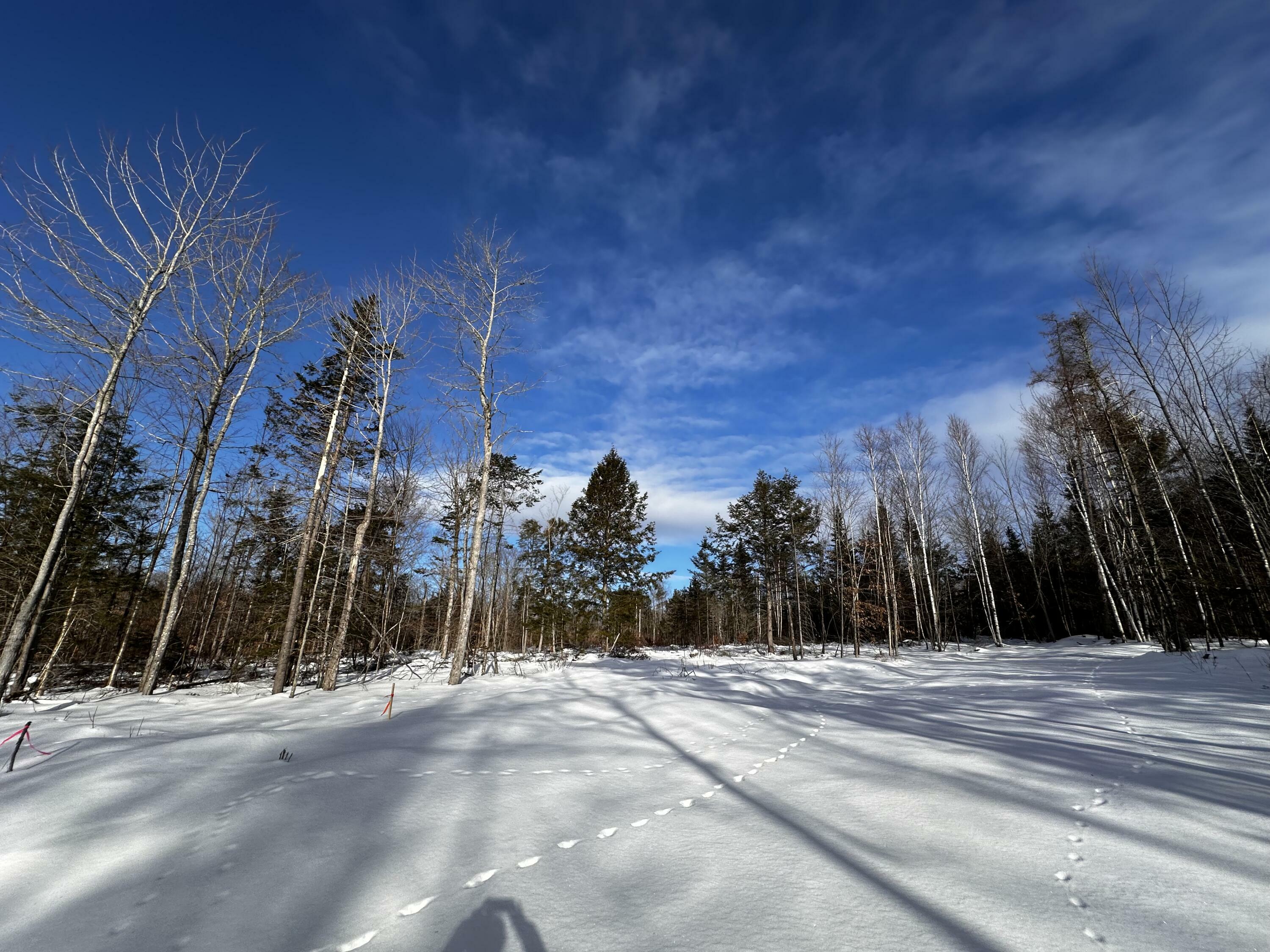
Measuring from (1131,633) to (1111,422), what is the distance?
1329 cm

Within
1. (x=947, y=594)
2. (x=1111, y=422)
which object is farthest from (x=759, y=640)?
(x=1111, y=422)

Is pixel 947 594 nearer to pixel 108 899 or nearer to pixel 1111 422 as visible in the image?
pixel 1111 422

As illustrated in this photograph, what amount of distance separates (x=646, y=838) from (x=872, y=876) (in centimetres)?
120

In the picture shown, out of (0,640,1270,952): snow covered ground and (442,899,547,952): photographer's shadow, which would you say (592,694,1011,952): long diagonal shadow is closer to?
(0,640,1270,952): snow covered ground

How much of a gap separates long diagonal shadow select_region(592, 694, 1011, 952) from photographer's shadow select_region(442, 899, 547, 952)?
1.53 m

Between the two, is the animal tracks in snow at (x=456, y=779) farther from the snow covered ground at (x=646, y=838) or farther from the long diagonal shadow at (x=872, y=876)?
the long diagonal shadow at (x=872, y=876)

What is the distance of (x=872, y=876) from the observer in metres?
2.32

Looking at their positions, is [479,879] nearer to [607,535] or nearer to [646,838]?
[646,838]

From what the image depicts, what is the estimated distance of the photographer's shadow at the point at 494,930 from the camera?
183cm

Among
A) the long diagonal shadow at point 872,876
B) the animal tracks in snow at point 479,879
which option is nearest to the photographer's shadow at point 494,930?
the animal tracks in snow at point 479,879

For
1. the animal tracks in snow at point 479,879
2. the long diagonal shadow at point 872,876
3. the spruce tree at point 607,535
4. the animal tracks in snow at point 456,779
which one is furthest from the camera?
the spruce tree at point 607,535

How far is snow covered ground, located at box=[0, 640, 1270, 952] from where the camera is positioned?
6.27ft

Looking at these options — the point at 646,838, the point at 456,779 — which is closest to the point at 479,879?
the point at 646,838

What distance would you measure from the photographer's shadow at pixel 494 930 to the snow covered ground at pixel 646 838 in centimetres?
1
